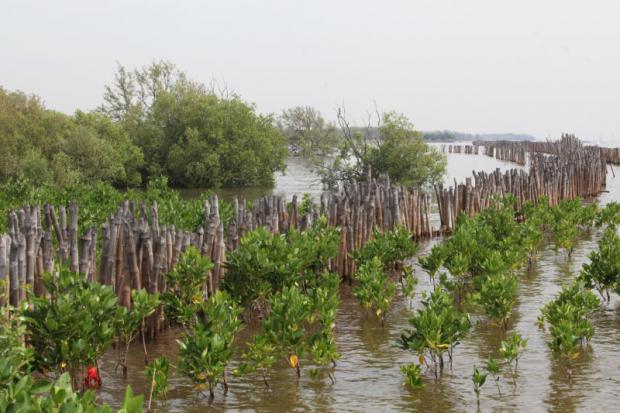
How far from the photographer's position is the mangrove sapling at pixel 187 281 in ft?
31.8

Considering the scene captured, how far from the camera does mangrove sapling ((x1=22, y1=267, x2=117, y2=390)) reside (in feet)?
24.3

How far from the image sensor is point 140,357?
959 centimetres

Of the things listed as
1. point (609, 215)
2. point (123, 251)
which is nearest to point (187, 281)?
point (123, 251)

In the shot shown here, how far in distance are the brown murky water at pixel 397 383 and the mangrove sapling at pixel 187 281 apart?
22.1 inches

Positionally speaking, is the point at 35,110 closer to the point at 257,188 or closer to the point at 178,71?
the point at 257,188

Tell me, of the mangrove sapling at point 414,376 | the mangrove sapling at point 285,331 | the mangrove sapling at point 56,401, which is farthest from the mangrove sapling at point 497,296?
the mangrove sapling at point 56,401

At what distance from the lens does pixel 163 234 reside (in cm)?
1030

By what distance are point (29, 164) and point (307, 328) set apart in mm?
25537

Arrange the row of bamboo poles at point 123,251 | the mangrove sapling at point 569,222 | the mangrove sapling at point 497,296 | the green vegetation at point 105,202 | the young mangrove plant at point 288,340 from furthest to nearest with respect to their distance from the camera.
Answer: the green vegetation at point 105,202 < the mangrove sapling at point 569,222 < the mangrove sapling at point 497,296 < the row of bamboo poles at point 123,251 < the young mangrove plant at point 288,340

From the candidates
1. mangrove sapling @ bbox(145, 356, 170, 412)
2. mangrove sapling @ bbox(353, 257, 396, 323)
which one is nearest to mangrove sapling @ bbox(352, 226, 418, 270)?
mangrove sapling @ bbox(353, 257, 396, 323)

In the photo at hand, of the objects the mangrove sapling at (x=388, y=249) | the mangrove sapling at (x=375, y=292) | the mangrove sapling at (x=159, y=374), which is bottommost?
the mangrove sapling at (x=159, y=374)

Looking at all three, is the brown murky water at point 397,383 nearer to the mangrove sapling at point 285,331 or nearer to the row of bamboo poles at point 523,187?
the mangrove sapling at point 285,331

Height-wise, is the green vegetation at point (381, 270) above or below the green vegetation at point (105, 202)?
below

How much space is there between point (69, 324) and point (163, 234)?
297 centimetres
